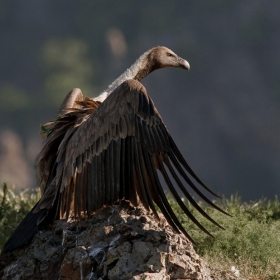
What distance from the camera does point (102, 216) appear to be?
17.3 ft

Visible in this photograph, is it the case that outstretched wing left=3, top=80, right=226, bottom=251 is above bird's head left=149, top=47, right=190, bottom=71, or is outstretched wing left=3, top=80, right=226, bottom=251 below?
below

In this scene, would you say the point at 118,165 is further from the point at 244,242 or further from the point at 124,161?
the point at 244,242

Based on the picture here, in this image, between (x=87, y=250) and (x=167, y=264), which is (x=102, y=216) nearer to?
(x=87, y=250)

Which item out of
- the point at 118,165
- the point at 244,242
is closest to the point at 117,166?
the point at 118,165

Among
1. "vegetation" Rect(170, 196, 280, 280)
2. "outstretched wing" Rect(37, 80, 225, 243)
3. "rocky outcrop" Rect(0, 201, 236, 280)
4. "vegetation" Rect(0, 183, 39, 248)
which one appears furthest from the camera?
"vegetation" Rect(0, 183, 39, 248)

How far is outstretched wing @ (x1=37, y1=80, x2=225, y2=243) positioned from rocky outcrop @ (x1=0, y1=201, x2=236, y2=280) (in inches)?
4.4

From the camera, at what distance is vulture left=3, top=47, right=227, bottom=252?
504cm

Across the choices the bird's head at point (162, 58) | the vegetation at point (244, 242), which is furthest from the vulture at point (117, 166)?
the bird's head at point (162, 58)

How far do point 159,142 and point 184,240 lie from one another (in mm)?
691

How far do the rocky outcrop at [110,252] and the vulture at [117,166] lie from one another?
0.09 m

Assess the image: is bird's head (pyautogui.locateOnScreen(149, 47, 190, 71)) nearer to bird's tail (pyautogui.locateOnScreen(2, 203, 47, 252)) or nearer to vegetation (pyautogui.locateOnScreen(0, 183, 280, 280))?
vegetation (pyautogui.locateOnScreen(0, 183, 280, 280))

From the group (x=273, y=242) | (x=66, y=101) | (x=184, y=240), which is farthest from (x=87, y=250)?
(x=66, y=101)

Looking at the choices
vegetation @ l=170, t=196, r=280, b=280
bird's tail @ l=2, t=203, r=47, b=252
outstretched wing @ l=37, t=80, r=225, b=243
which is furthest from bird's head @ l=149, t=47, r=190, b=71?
bird's tail @ l=2, t=203, r=47, b=252

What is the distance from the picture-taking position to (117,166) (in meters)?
5.16
